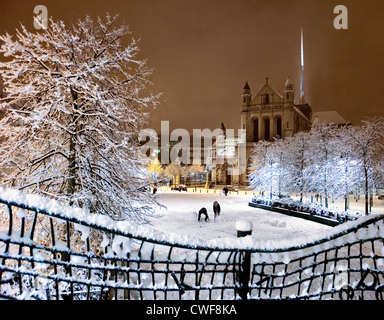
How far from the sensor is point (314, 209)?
1888 centimetres

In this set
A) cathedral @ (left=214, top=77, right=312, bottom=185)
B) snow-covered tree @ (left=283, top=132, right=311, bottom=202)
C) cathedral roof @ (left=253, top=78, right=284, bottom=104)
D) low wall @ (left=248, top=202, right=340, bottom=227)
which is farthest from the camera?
cathedral roof @ (left=253, top=78, right=284, bottom=104)

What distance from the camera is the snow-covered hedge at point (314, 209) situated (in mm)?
15275

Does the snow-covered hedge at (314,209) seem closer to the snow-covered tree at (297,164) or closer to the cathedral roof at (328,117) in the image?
the snow-covered tree at (297,164)

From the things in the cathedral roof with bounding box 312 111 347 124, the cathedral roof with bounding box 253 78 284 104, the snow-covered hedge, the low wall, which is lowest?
the low wall

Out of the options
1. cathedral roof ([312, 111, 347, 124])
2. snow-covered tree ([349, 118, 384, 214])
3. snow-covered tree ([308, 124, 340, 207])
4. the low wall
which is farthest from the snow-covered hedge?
cathedral roof ([312, 111, 347, 124])

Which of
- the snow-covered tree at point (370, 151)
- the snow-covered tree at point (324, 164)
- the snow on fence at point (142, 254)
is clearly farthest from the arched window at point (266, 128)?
the snow on fence at point (142, 254)

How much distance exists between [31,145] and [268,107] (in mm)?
64824

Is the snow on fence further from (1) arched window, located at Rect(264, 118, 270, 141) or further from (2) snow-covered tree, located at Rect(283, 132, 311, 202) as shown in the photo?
(1) arched window, located at Rect(264, 118, 270, 141)

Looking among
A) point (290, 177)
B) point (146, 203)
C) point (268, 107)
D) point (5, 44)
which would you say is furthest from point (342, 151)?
point (268, 107)

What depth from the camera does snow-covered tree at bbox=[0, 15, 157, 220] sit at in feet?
19.9

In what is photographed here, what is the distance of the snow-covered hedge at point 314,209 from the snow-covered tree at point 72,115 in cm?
1399

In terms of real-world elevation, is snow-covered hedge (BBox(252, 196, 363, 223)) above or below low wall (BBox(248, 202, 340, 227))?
above

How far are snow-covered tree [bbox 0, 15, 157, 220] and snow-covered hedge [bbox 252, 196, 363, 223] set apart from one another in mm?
13985
